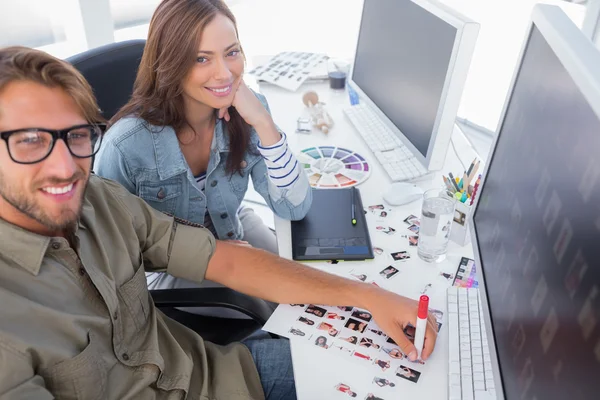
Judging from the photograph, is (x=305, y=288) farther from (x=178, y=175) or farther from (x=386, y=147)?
(x=386, y=147)

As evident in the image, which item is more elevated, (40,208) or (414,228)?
(40,208)

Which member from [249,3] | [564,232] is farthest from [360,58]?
[249,3]

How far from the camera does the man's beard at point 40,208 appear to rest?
2.98 ft

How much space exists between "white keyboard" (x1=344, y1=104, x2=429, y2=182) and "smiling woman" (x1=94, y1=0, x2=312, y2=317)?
34 centimetres

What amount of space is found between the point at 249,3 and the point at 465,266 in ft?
12.6

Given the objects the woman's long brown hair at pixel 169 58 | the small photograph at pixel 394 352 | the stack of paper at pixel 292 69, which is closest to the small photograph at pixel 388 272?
the small photograph at pixel 394 352

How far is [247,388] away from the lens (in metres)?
1.19

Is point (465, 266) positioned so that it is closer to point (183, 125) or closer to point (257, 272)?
point (257, 272)

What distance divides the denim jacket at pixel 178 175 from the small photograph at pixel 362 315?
38 cm

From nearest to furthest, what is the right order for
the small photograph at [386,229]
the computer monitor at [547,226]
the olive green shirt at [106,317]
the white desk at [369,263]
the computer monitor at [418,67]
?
the computer monitor at [547,226] < the olive green shirt at [106,317] < the white desk at [369,263] < the computer monitor at [418,67] < the small photograph at [386,229]

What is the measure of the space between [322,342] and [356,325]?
9 centimetres

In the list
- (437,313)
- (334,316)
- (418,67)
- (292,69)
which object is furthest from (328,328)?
(292,69)

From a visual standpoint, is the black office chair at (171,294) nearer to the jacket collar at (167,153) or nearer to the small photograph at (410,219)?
the jacket collar at (167,153)

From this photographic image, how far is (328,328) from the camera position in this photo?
3.67 ft
